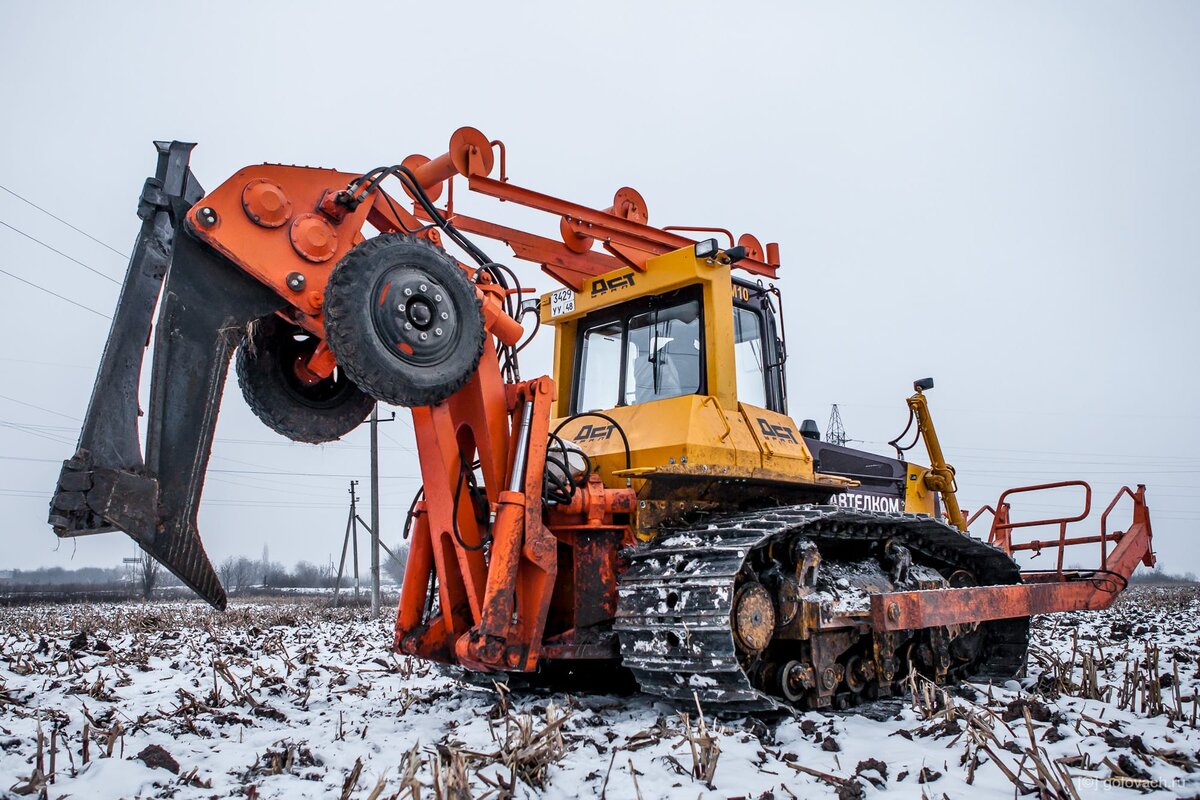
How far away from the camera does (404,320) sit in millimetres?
4566

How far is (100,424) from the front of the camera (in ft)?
12.9

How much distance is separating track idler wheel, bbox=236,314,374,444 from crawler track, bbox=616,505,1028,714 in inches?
80.9

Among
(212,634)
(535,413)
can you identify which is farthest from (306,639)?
(535,413)

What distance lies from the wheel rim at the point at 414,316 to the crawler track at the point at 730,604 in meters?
1.78

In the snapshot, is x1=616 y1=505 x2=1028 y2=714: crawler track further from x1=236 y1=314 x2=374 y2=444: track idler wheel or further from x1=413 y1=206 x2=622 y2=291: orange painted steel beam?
x1=413 y1=206 x2=622 y2=291: orange painted steel beam

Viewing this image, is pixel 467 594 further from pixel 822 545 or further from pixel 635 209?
pixel 635 209

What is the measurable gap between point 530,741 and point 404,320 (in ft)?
7.20

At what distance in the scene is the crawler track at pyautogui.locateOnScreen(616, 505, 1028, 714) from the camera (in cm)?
465

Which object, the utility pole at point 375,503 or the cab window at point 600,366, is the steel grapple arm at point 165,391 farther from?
the utility pole at point 375,503

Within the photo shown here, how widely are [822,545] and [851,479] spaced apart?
1590mm

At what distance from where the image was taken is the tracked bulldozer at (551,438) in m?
4.25

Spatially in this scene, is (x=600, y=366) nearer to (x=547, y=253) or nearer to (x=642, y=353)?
(x=642, y=353)

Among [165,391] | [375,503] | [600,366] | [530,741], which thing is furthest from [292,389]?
[375,503]

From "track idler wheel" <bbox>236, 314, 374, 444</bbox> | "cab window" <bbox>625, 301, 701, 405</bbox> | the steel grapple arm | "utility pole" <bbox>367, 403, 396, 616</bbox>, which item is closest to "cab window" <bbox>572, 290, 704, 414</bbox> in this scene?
"cab window" <bbox>625, 301, 701, 405</bbox>
